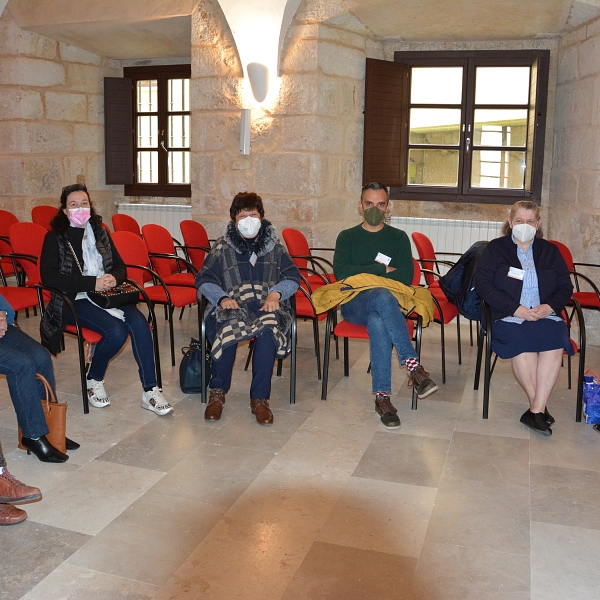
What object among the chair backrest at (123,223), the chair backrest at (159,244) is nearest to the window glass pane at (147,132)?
the chair backrest at (123,223)

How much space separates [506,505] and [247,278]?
1830mm

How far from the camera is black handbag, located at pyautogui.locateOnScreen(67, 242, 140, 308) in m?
3.72

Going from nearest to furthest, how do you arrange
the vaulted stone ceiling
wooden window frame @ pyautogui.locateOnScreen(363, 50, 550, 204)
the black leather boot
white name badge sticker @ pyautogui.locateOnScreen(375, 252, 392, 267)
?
1. the black leather boot
2. white name badge sticker @ pyautogui.locateOnScreen(375, 252, 392, 267)
3. the vaulted stone ceiling
4. wooden window frame @ pyautogui.locateOnScreen(363, 50, 550, 204)

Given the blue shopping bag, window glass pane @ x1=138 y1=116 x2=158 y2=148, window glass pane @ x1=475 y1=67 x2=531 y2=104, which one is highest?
window glass pane @ x1=475 y1=67 x2=531 y2=104

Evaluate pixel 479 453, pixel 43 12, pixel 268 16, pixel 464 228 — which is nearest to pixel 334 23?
pixel 268 16

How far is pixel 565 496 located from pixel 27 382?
225cm

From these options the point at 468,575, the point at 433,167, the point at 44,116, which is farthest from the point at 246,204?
the point at 44,116

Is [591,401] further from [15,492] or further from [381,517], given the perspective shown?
[15,492]

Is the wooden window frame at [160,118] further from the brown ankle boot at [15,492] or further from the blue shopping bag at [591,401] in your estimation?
the brown ankle boot at [15,492]

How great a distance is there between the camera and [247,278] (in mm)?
3945

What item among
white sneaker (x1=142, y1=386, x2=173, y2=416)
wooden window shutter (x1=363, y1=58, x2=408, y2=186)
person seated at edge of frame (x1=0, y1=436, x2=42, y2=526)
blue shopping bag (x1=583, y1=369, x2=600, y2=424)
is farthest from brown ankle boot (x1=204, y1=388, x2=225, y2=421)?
wooden window shutter (x1=363, y1=58, x2=408, y2=186)

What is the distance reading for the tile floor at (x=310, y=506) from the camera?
7.42ft

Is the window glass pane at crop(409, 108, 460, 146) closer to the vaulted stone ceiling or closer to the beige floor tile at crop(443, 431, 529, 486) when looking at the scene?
the vaulted stone ceiling

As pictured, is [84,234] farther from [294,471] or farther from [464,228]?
[464,228]
